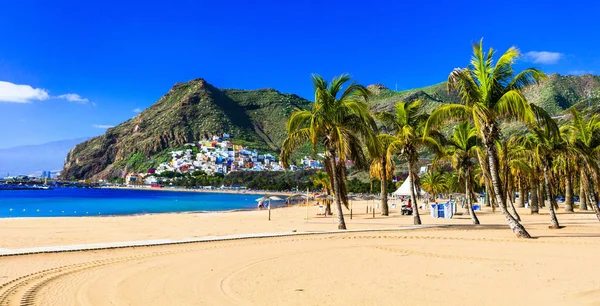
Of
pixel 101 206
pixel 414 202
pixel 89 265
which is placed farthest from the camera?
pixel 101 206

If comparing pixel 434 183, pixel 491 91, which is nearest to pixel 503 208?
pixel 491 91

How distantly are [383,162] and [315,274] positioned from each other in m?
21.7

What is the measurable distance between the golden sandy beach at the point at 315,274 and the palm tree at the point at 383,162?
612 cm

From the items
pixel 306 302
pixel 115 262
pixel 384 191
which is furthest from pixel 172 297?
pixel 384 191

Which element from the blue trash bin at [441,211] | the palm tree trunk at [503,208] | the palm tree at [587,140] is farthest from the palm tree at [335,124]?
the blue trash bin at [441,211]

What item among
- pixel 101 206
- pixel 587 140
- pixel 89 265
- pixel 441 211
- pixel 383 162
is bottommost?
pixel 89 265

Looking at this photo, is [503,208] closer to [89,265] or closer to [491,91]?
[491,91]

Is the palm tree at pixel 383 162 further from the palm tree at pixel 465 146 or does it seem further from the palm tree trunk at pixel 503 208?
the palm tree trunk at pixel 503 208

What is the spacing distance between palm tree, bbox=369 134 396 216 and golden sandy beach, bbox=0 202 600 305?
612 cm

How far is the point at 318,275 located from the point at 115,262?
5406 mm

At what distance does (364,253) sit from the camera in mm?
12305

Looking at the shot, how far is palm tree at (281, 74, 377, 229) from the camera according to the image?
18.5 metres

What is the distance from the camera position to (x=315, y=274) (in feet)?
30.7

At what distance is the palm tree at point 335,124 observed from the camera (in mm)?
18484
